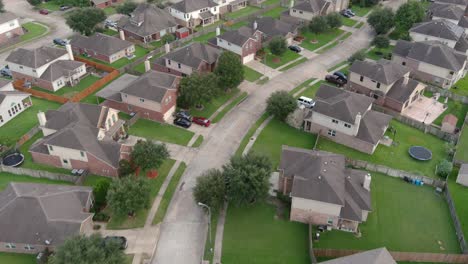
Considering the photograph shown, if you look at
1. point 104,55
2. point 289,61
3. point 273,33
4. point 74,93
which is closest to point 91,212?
point 74,93

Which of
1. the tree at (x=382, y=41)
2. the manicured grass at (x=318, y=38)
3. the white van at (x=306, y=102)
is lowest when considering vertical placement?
the white van at (x=306, y=102)

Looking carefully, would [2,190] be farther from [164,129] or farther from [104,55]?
[104,55]

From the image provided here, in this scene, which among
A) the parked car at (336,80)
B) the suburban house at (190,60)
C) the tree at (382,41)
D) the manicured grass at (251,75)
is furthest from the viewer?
the tree at (382,41)

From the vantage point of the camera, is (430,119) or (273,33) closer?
(430,119)

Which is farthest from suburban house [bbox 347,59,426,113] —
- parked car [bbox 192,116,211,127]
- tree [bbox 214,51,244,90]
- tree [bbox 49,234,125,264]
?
tree [bbox 49,234,125,264]

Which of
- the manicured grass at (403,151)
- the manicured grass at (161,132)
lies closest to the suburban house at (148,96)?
the manicured grass at (161,132)

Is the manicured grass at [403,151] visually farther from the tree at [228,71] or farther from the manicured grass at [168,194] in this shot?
the manicured grass at [168,194]

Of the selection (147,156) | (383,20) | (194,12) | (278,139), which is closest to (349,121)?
(278,139)
